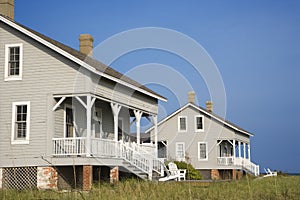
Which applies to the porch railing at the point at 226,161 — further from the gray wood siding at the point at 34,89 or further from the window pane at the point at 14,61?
the window pane at the point at 14,61

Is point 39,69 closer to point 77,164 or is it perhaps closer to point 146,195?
point 77,164

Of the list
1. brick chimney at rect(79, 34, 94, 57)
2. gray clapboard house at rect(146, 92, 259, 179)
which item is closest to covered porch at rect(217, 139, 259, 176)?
gray clapboard house at rect(146, 92, 259, 179)

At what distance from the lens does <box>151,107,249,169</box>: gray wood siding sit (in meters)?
40.8

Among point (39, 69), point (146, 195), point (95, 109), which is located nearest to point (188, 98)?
point (95, 109)

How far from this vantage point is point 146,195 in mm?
9570

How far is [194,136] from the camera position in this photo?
41688 millimetres

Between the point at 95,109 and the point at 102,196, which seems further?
the point at 95,109

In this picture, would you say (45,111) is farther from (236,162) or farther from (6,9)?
(236,162)

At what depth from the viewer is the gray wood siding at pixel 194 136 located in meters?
40.8

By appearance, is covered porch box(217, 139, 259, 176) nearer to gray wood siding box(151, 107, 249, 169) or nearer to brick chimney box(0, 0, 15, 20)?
gray wood siding box(151, 107, 249, 169)

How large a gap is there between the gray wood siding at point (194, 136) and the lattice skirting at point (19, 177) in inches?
866

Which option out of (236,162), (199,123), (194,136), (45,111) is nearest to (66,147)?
(45,111)

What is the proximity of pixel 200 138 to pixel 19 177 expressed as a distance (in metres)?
24.2

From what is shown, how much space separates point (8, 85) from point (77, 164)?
4.89 m
